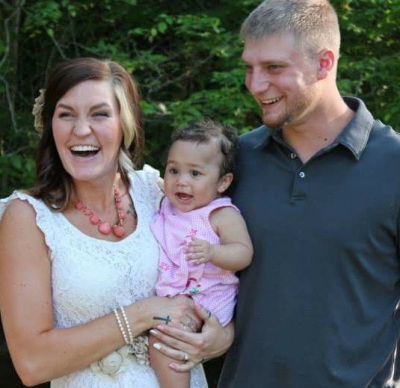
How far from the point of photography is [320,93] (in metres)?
3.00

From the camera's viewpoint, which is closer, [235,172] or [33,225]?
[33,225]

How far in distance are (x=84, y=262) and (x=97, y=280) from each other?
0.07 metres

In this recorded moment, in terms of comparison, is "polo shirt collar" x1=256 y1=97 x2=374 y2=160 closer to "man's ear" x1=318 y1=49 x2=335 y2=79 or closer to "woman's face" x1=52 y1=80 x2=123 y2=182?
"man's ear" x1=318 y1=49 x2=335 y2=79

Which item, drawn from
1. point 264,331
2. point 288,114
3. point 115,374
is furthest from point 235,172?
point 115,374

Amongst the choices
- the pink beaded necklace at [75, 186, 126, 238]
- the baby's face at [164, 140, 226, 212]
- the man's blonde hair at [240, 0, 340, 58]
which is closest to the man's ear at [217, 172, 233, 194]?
the baby's face at [164, 140, 226, 212]

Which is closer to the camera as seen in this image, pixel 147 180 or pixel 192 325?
pixel 192 325

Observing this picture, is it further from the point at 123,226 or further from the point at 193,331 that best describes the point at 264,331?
the point at 123,226

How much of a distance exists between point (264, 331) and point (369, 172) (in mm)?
613

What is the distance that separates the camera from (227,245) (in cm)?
295

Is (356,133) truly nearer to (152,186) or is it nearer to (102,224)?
(152,186)

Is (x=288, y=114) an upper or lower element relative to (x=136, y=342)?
upper

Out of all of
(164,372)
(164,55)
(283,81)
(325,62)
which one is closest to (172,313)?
(164,372)

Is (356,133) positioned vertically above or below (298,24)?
below

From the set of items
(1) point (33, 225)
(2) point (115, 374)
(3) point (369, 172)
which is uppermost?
(3) point (369, 172)
